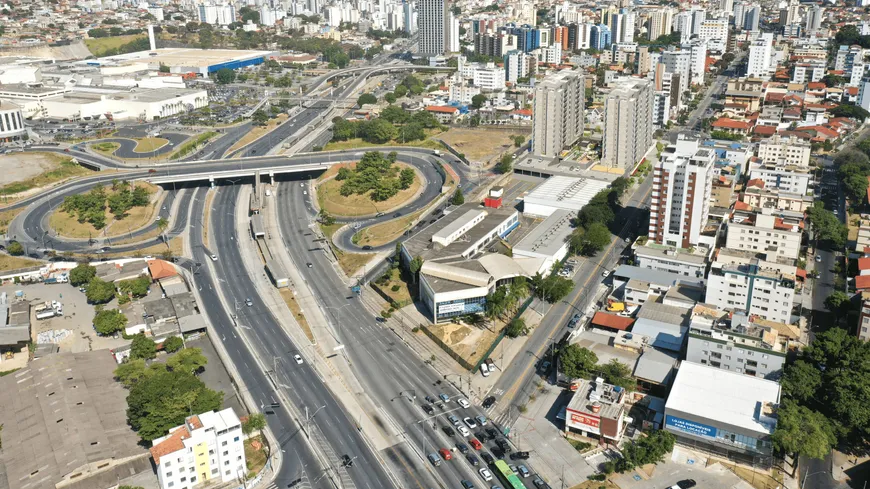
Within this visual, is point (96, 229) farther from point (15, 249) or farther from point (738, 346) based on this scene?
point (738, 346)

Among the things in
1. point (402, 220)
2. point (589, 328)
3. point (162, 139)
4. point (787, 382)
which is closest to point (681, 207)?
point (589, 328)

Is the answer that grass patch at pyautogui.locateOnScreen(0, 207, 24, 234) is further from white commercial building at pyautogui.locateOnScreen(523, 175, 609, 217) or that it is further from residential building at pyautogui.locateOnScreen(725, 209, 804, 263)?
residential building at pyautogui.locateOnScreen(725, 209, 804, 263)

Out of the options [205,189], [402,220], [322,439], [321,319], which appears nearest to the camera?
[322,439]

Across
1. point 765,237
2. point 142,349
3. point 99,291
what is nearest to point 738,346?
point 765,237

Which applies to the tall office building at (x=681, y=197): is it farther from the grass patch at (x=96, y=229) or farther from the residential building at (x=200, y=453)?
the grass patch at (x=96, y=229)

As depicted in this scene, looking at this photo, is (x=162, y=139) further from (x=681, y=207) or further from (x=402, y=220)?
(x=681, y=207)

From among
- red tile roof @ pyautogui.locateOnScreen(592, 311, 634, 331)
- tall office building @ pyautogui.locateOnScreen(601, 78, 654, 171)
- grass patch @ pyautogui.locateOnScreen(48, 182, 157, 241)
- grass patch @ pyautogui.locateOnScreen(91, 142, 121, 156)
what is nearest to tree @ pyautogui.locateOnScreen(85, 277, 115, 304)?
grass patch @ pyautogui.locateOnScreen(48, 182, 157, 241)
